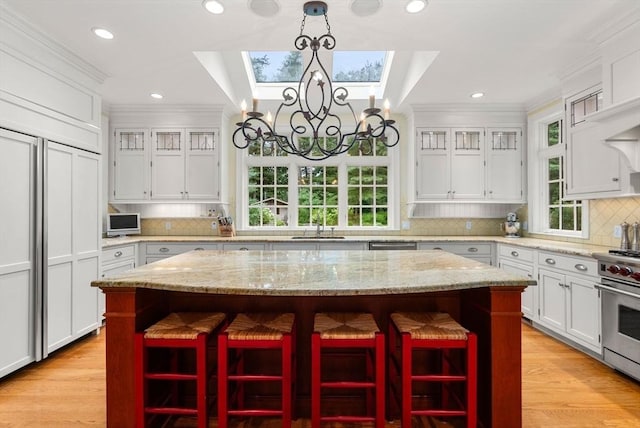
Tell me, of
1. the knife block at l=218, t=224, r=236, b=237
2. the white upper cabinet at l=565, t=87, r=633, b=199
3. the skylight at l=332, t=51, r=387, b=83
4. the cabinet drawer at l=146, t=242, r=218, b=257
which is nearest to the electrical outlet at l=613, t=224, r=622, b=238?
the white upper cabinet at l=565, t=87, r=633, b=199

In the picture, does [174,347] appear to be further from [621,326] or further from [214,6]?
[621,326]

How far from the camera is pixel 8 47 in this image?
8.00 ft

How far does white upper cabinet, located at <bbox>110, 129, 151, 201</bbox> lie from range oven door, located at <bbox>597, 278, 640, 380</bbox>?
4886 millimetres

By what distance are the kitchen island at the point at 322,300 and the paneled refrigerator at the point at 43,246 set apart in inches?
48.3

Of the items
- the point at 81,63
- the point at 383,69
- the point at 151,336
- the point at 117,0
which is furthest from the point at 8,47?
the point at 383,69

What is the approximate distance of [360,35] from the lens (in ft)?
9.10

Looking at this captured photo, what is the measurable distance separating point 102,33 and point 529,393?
4.06 m

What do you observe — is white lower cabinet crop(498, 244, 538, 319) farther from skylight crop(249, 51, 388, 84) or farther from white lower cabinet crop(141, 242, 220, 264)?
white lower cabinet crop(141, 242, 220, 264)

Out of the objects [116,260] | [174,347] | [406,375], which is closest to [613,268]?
[406,375]

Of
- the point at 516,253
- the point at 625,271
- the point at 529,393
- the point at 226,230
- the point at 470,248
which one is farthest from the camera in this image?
the point at 226,230

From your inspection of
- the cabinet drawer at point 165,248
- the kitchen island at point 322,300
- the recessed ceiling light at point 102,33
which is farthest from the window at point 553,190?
the recessed ceiling light at point 102,33

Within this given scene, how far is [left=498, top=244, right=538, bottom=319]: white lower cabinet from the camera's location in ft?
11.6

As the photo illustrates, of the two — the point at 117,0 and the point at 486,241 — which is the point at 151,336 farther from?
the point at 486,241

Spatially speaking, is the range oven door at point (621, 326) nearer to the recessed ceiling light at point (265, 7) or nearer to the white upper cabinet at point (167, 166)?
the recessed ceiling light at point (265, 7)
